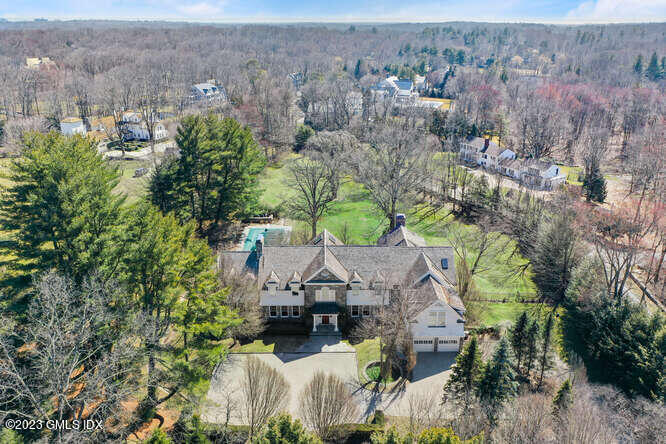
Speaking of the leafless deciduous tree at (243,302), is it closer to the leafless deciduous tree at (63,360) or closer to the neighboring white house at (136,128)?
the leafless deciduous tree at (63,360)

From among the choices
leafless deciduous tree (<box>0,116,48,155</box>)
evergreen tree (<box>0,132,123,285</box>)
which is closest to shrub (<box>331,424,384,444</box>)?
evergreen tree (<box>0,132,123,285</box>)

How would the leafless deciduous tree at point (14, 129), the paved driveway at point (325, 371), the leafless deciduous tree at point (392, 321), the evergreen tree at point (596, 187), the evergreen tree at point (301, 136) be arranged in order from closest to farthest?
1. the paved driveway at point (325, 371)
2. the leafless deciduous tree at point (392, 321)
3. the evergreen tree at point (596, 187)
4. the leafless deciduous tree at point (14, 129)
5. the evergreen tree at point (301, 136)

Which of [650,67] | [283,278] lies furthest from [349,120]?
[650,67]

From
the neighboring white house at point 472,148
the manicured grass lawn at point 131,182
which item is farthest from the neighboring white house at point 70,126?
the neighboring white house at point 472,148

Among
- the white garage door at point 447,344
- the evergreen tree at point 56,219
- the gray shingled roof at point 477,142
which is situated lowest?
the white garage door at point 447,344

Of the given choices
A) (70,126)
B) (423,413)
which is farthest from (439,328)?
(70,126)

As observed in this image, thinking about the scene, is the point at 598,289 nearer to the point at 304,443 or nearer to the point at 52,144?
the point at 304,443
